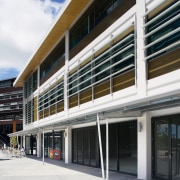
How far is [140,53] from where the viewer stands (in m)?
14.9

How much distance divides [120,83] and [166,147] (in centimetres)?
427

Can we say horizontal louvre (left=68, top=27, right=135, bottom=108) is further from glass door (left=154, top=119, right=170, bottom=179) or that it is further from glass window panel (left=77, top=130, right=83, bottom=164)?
glass door (left=154, top=119, right=170, bottom=179)

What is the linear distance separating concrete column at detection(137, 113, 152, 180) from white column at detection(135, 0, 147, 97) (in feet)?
3.75

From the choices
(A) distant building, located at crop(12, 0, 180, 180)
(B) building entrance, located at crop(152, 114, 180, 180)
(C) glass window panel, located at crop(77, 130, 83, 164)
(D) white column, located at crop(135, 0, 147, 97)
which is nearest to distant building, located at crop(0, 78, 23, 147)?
(A) distant building, located at crop(12, 0, 180, 180)

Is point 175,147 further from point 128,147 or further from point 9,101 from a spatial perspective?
point 9,101

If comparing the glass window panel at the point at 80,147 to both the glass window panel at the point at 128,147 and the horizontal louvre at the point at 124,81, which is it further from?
the horizontal louvre at the point at 124,81

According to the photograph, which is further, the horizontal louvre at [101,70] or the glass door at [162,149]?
the horizontal louvre at [101,70]

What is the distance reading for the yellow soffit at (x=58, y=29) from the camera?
22312 mm

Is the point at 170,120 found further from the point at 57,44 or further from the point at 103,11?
the point at 57,44

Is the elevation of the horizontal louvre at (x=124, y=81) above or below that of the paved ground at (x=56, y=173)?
above

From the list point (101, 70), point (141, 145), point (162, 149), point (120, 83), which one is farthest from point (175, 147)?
point (101, 70)

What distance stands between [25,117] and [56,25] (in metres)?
23.0

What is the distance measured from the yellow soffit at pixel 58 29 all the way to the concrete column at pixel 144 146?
9.61 meters

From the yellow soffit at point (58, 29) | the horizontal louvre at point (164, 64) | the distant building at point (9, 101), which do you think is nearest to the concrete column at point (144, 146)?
the horizontal louvre at point (164, 64)
